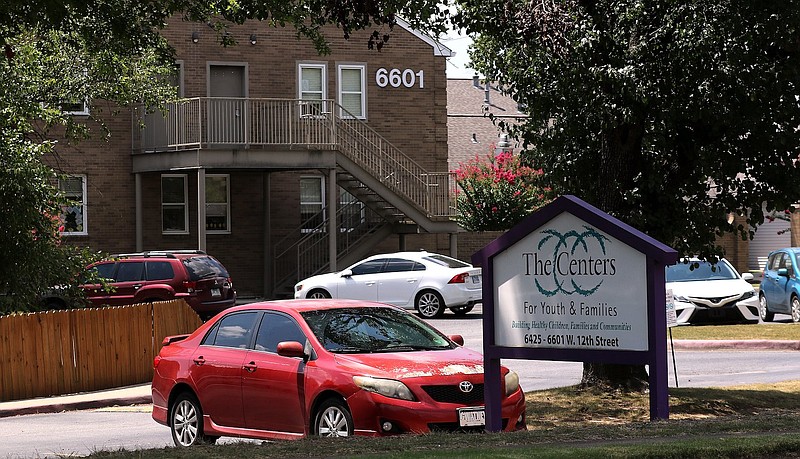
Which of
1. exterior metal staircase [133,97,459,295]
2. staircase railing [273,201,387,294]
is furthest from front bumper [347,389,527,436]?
staircase railing [273,201,387,294]

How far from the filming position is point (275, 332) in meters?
11.7

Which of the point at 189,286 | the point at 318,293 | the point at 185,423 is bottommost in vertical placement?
the point at 185,423

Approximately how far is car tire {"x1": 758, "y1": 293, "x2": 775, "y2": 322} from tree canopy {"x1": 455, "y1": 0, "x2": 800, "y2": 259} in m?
12.6

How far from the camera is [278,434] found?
11.1 metres

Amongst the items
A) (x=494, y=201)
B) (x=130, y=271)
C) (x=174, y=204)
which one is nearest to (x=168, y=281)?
(x=130, y=271)

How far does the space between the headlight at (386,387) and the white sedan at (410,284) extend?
54.7 feet

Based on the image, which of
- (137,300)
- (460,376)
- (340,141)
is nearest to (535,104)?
(460,376)

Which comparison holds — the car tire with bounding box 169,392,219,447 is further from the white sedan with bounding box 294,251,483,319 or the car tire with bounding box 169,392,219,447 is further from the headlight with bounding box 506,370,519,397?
the white sedan with bounding box 294,251,483,319

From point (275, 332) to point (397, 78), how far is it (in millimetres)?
25480

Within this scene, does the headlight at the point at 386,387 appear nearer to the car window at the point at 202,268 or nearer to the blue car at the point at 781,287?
the car window at the point at 202,268

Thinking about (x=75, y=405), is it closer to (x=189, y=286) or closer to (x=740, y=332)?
(x=189, y=286)

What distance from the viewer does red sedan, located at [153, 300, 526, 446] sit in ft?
34.6

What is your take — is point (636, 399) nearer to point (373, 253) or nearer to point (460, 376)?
point (460, 376)

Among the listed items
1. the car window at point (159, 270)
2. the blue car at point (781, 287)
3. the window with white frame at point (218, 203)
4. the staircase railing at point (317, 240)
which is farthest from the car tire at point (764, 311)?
the window with white frame at point (218, 203)
